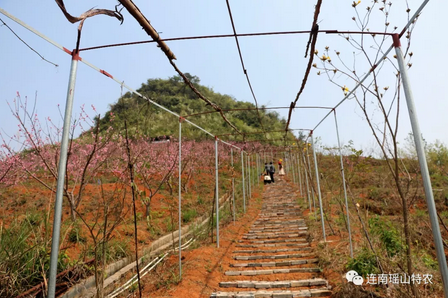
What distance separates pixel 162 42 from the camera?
2418mm

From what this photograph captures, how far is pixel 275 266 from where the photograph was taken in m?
4.37

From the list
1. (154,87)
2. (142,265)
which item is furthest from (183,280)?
(154,87)

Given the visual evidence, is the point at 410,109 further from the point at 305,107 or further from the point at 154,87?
the point at 154,87

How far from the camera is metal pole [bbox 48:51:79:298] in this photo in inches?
58.0

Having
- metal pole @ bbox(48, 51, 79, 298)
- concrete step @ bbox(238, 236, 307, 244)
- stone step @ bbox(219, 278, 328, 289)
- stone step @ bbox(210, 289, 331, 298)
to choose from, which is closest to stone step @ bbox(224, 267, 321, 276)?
stone step @ bbox(219, 278, 328, 289)

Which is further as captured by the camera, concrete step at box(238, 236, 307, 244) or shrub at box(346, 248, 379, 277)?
concrete step at box(238, 236, 307, 244)

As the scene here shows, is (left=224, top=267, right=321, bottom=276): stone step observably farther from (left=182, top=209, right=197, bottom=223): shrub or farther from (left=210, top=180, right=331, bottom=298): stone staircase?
(left=182, top=209, right=197, bottom=223): shrub

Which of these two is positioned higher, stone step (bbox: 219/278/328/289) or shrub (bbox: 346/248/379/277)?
shrub (bbox: 346/248/379/277)

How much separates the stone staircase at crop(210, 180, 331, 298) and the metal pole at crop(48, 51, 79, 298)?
2.41 m

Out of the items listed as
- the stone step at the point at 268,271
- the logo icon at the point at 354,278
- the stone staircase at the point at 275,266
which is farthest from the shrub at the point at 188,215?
the logo icon at the point at 354,278

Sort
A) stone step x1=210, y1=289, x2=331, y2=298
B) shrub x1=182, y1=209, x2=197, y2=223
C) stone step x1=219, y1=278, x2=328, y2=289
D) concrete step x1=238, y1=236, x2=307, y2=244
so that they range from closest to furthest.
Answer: stone step x1=210, y1=289, x2=331, y2=298
stone step x1=219, y1=278, x2=328, y2=289
concrete step x1=238, y1=236, x2=307, y2=244
shrub x1=182, y1=209, x2=197, y2=223

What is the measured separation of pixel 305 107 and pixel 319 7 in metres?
2.81

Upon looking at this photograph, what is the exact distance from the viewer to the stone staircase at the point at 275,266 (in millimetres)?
3406

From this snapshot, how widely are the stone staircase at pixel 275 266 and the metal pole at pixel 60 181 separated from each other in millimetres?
2412
